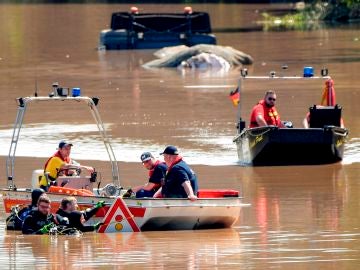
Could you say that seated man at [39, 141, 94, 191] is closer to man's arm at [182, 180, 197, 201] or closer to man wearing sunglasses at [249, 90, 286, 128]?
man's arm at [182, 180, 197, 201]

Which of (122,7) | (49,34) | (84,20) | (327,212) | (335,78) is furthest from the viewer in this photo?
(122,7)

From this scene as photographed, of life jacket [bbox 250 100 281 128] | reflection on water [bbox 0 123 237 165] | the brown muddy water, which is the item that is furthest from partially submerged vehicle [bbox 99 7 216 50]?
life jacket [bbox 250 100 281 128]

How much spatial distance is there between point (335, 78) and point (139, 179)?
18.1 m

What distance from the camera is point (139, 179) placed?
21953mm

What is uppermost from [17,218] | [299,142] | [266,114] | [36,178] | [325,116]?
[266,114]

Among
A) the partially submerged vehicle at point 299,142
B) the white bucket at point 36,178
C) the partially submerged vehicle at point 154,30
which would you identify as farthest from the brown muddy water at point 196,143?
the partially submerged vehicle at point 154,30

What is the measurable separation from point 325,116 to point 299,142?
904mm

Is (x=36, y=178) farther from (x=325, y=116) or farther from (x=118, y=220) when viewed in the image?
(x=325, y=116)

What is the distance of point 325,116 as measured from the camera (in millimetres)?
23703

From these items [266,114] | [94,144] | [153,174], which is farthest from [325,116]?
[153,174]

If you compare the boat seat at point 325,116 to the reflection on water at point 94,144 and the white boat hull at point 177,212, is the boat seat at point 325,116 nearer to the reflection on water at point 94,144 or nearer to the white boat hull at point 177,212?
the reflection on water at point 94,144

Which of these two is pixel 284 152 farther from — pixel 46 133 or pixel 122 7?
pixel 122 7

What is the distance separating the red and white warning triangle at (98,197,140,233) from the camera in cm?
1705

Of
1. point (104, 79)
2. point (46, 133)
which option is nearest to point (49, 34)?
point (104, 79)
